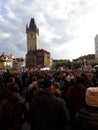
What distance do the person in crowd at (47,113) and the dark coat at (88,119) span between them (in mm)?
1296

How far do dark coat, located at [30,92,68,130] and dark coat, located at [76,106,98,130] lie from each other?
130cm

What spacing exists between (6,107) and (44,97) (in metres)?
0.62

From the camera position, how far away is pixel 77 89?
8461mm

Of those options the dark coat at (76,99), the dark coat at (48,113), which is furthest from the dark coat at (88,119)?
the dark coat at (76,99)

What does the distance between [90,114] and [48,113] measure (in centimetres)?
149

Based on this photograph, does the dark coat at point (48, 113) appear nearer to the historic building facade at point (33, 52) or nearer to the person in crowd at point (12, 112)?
the person in crowd at point (12, 112)

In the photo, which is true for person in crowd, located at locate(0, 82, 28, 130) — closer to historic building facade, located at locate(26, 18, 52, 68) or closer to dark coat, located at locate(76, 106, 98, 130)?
dark coat, located at locate(76, 106, 98, 130)

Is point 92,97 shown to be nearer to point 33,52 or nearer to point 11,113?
point 11,113

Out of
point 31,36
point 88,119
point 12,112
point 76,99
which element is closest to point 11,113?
point 12,112

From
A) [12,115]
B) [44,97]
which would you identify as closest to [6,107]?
[12,115]

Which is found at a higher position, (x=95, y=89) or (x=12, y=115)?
(x=95, y=89)

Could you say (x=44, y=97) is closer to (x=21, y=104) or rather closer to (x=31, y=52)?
(x=21, y=104)

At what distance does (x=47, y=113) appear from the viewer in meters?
5.67

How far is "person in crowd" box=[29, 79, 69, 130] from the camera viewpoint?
5664mm
